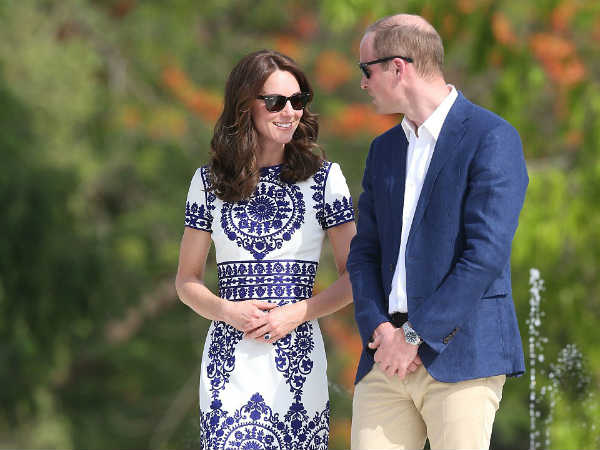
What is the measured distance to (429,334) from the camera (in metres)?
2.71

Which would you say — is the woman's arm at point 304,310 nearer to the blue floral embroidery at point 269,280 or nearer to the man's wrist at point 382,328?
the blue floral embroidery at point 269,280

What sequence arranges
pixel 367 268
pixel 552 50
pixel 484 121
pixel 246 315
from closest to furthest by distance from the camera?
pixel 484 121 < pixel 367 268 < pixel 246 315 < pixel 552 50

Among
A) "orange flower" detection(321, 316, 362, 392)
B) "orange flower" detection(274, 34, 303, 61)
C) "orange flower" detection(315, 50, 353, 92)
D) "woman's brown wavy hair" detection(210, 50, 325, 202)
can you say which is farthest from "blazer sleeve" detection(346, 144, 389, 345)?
"orange flower" detection(315, 50, 353, 92)

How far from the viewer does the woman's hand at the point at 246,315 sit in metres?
3.17

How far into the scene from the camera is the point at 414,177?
286 centimetres

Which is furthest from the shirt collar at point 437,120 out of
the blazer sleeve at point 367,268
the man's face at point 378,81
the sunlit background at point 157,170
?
the sunlit background at point 157,170

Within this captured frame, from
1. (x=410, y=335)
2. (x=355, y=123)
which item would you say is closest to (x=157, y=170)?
(x=355, y=123)

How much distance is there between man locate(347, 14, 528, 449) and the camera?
2719 mm

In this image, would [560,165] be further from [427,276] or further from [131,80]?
[131,80]

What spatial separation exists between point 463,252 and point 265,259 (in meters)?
0.73

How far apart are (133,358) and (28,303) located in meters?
3.16

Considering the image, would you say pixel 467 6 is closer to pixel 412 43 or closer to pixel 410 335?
pixel 412 43

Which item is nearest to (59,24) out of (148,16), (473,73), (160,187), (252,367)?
(148,16)

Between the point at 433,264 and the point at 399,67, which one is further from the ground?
the point at 399,67
